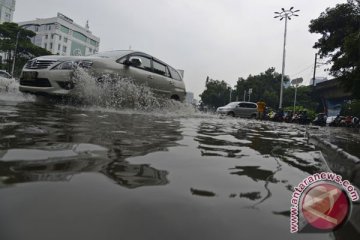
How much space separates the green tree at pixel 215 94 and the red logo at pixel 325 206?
6698 cm

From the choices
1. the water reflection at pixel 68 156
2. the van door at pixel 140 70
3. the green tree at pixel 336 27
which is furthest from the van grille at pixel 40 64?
the green tree at pixel 336 27

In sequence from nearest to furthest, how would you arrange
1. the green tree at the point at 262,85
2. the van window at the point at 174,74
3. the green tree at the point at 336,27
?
the van window at the point at 174,74
the green tree at the point at 336,27
the green tree at the point at 262,85

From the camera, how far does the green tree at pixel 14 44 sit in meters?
34.1

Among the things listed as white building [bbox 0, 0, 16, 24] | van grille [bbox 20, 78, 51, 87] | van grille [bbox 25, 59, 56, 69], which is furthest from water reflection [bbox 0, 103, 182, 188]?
white building [bbox 0, 0, 16, 24]

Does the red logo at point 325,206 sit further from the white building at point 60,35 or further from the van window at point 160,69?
the white building at point 60,35

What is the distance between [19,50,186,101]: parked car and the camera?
5.75 m

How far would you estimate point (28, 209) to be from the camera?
1025mm

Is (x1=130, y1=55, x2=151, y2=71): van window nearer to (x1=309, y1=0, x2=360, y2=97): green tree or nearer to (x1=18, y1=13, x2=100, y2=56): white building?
(x1=309, y1=0, x2=360, y2=97): green tree

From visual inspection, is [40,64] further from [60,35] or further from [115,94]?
[60,35]

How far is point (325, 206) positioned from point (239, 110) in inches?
825

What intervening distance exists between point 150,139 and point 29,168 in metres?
1.39

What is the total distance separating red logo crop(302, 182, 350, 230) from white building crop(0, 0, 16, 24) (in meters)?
81.4

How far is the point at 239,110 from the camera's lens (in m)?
21.8

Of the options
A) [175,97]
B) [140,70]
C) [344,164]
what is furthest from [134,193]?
[175,97]
